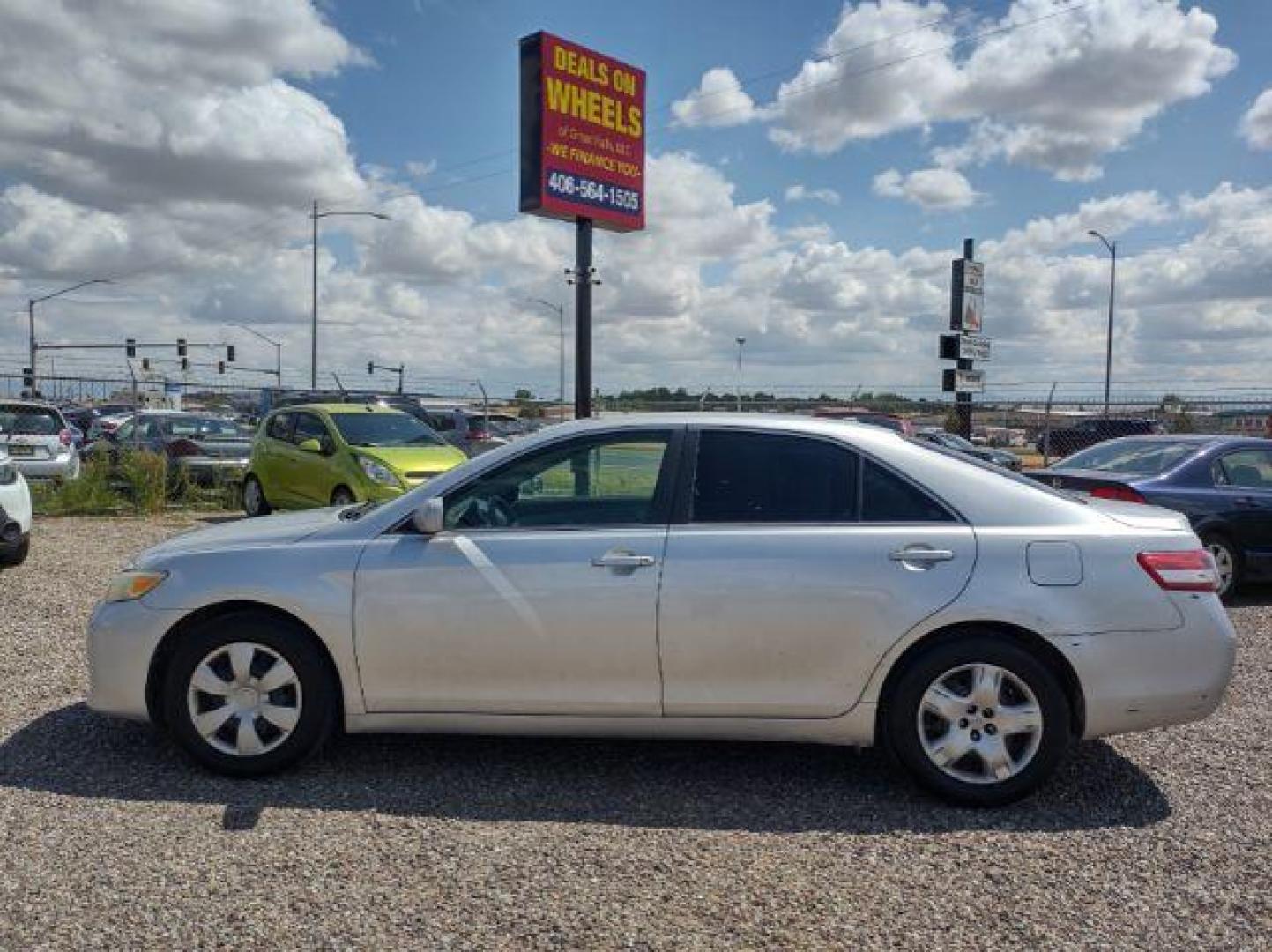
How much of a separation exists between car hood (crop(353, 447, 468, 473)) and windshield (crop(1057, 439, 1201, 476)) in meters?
6.39

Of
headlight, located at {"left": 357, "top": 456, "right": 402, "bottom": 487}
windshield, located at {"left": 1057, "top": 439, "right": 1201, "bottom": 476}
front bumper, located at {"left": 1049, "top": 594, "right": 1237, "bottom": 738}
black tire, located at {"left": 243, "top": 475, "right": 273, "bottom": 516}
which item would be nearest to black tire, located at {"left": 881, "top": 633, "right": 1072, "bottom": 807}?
front bumper, located at {"left": 1049, "top": 594, "right": 1237, "bottom": 738}

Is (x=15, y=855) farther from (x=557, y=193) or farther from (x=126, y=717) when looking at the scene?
(x=557, y=193)

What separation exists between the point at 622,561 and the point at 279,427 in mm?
10643

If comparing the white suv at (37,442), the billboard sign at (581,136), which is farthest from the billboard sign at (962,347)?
the white suv at (37,442)

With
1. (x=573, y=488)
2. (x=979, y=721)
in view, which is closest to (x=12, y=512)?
(x=573, y=488)

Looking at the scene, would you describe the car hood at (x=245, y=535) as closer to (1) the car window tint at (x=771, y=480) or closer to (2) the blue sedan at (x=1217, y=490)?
(1) the car window tint at (x=771, y=480)

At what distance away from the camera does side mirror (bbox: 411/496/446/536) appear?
420 centimetres

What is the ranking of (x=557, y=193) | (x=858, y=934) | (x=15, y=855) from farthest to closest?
1. (x=557, y=193)
2. (x=15, y=855)
3. (x=858, y=934)

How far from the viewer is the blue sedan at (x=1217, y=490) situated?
8.56 metres

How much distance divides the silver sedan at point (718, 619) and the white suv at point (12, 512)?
518cm

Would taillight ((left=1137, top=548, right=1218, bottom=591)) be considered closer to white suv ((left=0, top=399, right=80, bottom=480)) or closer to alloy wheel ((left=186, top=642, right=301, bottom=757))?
alloy wheel ((left=186, top=642, right=301, bottom=757))

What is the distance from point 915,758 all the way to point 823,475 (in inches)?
46.1

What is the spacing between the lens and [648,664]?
4.12m

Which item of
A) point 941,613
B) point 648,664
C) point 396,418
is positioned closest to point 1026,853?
point 941,613
